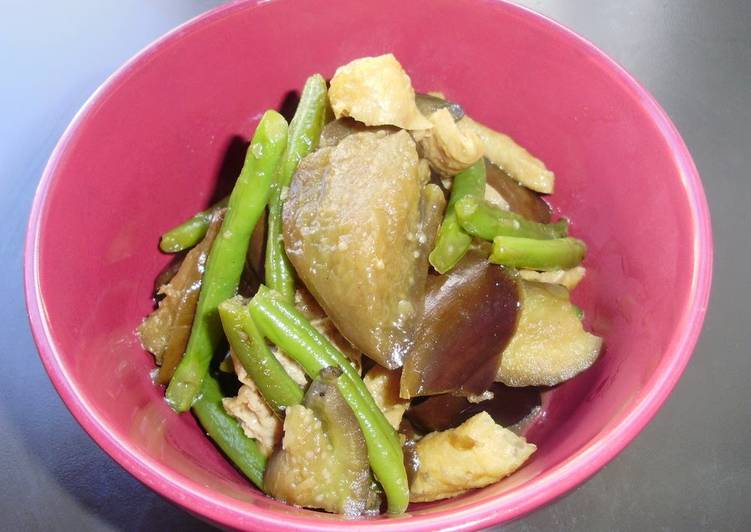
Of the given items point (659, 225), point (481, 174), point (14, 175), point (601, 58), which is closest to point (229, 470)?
point (481, 174)

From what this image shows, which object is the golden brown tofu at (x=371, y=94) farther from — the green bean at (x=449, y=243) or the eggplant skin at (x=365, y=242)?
the green bean at (x=449, y=243)

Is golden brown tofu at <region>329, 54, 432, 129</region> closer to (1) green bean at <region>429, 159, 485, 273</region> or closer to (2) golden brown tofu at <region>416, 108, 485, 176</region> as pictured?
(2) golden brown tofu at <region>416, 108, 485, 176</region>

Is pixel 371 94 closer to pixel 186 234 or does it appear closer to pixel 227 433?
pixel 186 234

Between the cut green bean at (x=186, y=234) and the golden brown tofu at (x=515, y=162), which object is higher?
the cut green bean at (x=186, y=234)

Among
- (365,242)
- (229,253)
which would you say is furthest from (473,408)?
(229,253)

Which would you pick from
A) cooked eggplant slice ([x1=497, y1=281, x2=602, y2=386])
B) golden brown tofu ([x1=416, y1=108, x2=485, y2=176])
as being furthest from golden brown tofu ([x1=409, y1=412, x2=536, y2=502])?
golden brown tofu ([x1=416, y1=108, x2=485, y2=176])

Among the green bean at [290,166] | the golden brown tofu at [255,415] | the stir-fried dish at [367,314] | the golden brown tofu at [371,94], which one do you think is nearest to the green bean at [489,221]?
the stir-fried dish at [367,314]

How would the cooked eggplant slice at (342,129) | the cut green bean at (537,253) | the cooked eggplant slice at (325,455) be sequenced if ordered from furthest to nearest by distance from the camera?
the cooked eggplant slice at (342,129) → the cut green bean at (537,253) → the cooked eggplant slice at (325,455)

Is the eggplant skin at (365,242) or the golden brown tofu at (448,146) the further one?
the golden brown tofu at (448,146)
